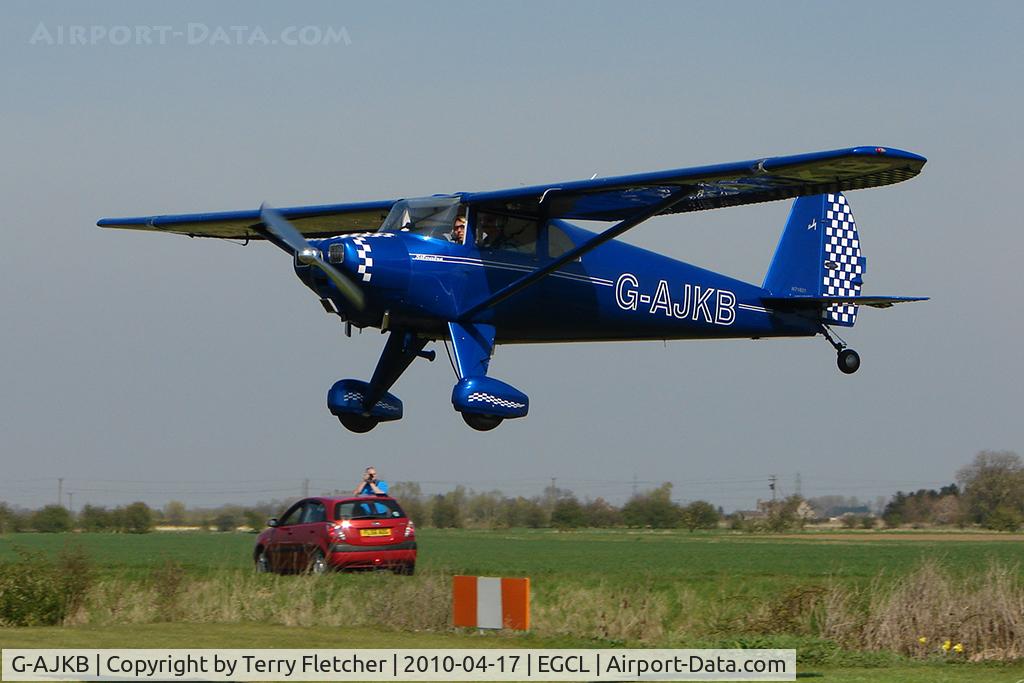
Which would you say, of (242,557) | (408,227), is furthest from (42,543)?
(408,227)

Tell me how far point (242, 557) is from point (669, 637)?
37.7 ft

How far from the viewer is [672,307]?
20.5 m

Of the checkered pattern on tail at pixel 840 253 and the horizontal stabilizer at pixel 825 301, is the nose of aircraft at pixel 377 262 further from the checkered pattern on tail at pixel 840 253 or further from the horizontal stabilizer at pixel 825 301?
the checkered pattern on tail at pixel 840 253

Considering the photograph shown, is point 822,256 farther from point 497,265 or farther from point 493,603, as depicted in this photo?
point 493,603

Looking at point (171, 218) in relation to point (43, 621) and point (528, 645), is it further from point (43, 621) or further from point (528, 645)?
point (528, 645)

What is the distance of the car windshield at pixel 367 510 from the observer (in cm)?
2319

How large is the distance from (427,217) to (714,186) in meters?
3.61

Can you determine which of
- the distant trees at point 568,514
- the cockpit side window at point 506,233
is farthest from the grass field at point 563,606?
the distant trees at point 568,514

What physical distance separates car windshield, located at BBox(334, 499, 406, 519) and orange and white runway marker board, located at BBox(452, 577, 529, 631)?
494 cm

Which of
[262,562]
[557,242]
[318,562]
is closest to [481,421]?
[557,242]

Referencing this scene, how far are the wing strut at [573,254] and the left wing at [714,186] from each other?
109 millimetres

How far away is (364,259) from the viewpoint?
16.9 metres

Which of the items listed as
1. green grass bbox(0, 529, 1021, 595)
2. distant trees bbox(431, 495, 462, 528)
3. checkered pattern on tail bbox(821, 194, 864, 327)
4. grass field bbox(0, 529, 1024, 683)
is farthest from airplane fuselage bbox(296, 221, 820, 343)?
distant trees bbox(431, 495, 462, 528)

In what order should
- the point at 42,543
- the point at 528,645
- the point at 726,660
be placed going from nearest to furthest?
the point at 726,660 < the point at 528,645 < the point at 42,543
